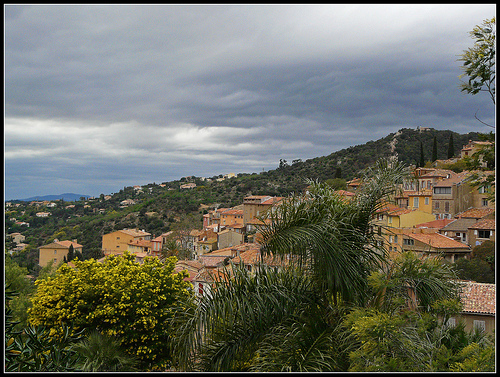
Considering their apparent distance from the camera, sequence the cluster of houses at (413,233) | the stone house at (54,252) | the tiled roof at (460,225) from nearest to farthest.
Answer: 1. the cluster of houses at (413,233)
2. the tiled roof at (460,225)
3. the stone house at (54,252)

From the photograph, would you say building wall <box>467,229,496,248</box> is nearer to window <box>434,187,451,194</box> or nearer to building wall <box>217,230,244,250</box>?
window <box>434,187,451,194</box>

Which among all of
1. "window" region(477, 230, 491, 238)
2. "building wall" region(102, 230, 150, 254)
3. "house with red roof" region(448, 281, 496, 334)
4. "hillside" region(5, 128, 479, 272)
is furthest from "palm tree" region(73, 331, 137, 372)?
"building wall" region(102, 230, 150, 254)

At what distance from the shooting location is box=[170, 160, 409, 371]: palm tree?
13.6 ft

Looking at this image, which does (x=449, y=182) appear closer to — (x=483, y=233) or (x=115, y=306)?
(x=483, y=233)

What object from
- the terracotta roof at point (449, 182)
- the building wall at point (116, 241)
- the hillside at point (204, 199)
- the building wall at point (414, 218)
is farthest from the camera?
the hillside at point (204, 199)

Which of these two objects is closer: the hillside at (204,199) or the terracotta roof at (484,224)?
the terracotta roof at (484,224)

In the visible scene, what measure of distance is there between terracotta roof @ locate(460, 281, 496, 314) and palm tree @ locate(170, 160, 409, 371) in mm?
10449

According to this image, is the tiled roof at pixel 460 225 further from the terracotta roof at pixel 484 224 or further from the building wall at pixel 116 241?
the building wall at pixel 116 241

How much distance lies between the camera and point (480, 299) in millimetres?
13867

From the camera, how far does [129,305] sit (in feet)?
35.3

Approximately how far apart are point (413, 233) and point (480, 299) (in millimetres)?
10899

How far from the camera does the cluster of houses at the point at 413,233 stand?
5870 mm

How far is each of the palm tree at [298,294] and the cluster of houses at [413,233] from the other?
27 cm

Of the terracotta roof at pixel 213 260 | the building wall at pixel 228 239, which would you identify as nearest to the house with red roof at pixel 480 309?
the terracotta roof at pixel 213 260
